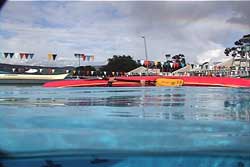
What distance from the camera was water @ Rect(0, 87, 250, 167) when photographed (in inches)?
74.8

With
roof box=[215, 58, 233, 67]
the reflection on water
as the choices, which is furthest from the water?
roof box=[215, 58, 233, 67]

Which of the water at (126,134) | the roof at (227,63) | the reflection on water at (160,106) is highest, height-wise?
the roof at (227,63)

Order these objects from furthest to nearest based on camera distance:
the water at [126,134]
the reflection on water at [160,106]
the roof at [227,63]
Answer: the roof at [227,63] → the reflection on water at [160,106] → the water at [126,134]

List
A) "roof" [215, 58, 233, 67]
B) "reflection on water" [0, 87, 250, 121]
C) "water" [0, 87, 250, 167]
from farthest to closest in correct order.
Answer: "roof" [215, 58, 233, 67] < "reflection on water" [0, 87, 250, 121] < "water" [0, 87, 250, 167]

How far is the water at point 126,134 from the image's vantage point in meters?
1.90

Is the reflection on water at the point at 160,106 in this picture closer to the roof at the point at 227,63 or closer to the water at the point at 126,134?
Result: the water at the point at 126,134

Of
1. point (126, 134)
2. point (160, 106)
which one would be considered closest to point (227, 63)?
point (160, 106)

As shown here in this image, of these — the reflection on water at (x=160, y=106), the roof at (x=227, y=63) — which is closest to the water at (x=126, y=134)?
the reflection on water at (x=160, y=106)

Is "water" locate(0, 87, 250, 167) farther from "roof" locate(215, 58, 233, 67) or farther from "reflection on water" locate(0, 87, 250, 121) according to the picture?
"roof" locate(215, 58, 233, 67)

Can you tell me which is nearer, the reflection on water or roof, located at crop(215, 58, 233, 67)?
the reflection on water

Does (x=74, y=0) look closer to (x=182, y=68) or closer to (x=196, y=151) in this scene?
(x=196, y=151)

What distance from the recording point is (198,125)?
2.43m

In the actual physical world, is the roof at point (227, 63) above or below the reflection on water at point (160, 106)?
above

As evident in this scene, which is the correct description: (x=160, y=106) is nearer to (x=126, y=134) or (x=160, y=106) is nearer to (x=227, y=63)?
(x=126, y=134)
